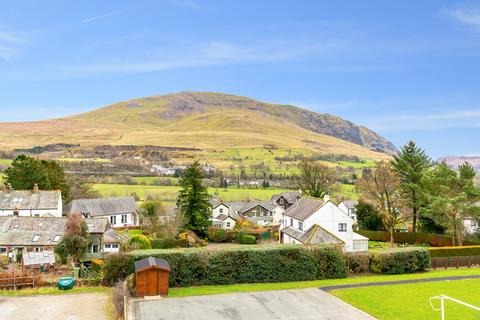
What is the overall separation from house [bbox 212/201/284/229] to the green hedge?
153 ft

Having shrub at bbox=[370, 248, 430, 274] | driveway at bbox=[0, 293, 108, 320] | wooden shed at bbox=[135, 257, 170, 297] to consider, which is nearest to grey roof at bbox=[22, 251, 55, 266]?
driveway at bbox=[0, 293, 108, 320]

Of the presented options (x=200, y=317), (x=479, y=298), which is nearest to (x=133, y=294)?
(x=200, y=317)

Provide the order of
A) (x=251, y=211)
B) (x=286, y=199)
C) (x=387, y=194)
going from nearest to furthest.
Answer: (x=387, y=194) → (x=251, y=211) → (x=286, y=199)

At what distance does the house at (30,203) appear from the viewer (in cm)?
6806

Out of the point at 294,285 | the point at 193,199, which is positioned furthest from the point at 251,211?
the point at 294,285

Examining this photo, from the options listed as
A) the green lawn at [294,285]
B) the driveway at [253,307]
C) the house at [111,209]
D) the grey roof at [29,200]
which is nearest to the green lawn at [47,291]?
the green lawn at [294,285]

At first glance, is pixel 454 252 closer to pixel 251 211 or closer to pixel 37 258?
pixel 37 258

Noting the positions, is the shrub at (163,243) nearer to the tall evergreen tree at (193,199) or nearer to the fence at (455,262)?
the tall evergreen tree at (193,199)

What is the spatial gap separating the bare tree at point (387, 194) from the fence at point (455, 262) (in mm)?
15612

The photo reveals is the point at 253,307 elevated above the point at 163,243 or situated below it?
above

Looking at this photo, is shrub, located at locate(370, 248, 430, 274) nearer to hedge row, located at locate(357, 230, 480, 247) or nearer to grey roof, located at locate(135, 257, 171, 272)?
hedge row, located at locate(357, 230, 480, 247)

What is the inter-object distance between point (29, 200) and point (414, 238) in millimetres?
57539

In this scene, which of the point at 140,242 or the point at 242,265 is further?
the point at 140,242

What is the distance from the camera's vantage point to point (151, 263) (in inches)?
1244
